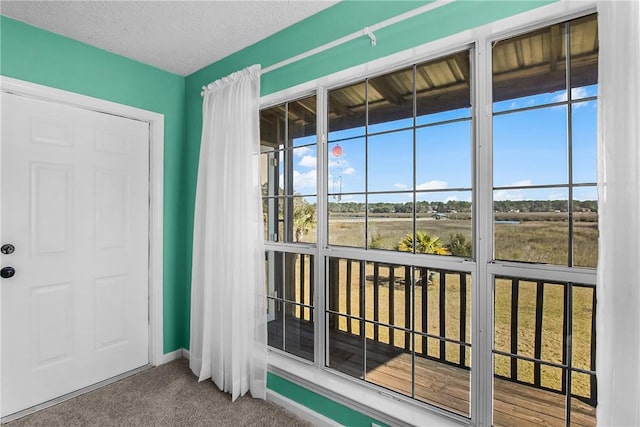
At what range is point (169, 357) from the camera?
281 cm

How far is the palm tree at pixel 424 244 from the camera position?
1.67 m

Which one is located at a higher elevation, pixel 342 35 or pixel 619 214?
pixel 342 35

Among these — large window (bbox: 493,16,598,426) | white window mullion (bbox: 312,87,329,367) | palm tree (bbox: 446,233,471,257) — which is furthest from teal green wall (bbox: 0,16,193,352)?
large window (bbox: 493,16,598,426)

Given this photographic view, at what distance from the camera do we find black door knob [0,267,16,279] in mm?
1988

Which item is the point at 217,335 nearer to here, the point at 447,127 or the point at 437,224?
the point at 437,224

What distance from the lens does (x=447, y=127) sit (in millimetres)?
1639

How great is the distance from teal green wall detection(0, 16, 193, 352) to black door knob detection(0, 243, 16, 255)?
0.98 metres

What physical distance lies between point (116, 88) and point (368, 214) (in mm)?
2169

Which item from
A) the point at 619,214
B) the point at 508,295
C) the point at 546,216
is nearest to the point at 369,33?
the point at 546,216

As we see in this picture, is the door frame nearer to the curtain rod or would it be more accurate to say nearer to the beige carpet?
the beige carpet

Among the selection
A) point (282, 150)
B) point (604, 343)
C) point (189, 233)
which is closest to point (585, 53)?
point (604, 343)

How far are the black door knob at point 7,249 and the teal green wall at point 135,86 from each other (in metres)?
0.98

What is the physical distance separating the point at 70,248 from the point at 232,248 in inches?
45.6

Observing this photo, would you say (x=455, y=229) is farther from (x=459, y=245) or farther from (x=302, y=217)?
(x=302, y=217)
